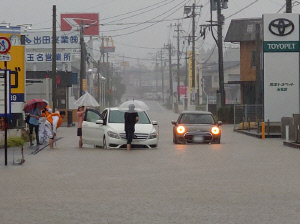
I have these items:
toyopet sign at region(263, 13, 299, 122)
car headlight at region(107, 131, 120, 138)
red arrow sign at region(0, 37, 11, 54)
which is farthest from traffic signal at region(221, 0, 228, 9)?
red arrow sign at region(0, 37, 11, 54)

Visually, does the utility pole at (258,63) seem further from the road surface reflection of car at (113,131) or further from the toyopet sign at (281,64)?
the road surface reflection of car at (113,131)

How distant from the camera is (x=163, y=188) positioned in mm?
13547

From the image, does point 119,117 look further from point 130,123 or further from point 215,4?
point 215,4

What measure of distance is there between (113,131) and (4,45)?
764 cm

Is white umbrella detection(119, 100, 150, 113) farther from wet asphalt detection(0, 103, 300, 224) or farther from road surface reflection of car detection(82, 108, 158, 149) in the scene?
wet asphalt detection(0, 103, 300, 224)

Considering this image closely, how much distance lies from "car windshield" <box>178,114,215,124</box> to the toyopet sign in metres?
7.02

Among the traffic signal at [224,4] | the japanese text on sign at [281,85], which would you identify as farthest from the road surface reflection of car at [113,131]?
the traffic signal at [224,4]

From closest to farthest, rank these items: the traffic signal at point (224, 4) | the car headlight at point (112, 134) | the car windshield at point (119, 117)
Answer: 1. the car headlight at point (112, 134)
2. the car windshield at point (119, 117)
3. the traffic signal at point (224, 4)

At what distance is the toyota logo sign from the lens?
1357 inches

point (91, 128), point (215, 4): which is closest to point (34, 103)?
point (91, 128)

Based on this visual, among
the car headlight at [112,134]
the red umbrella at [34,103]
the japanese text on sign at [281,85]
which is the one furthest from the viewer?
the japanese text on sign at [281,85]

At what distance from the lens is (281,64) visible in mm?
34781

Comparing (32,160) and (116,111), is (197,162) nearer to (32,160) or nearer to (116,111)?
(32,160)

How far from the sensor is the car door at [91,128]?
2570cm
